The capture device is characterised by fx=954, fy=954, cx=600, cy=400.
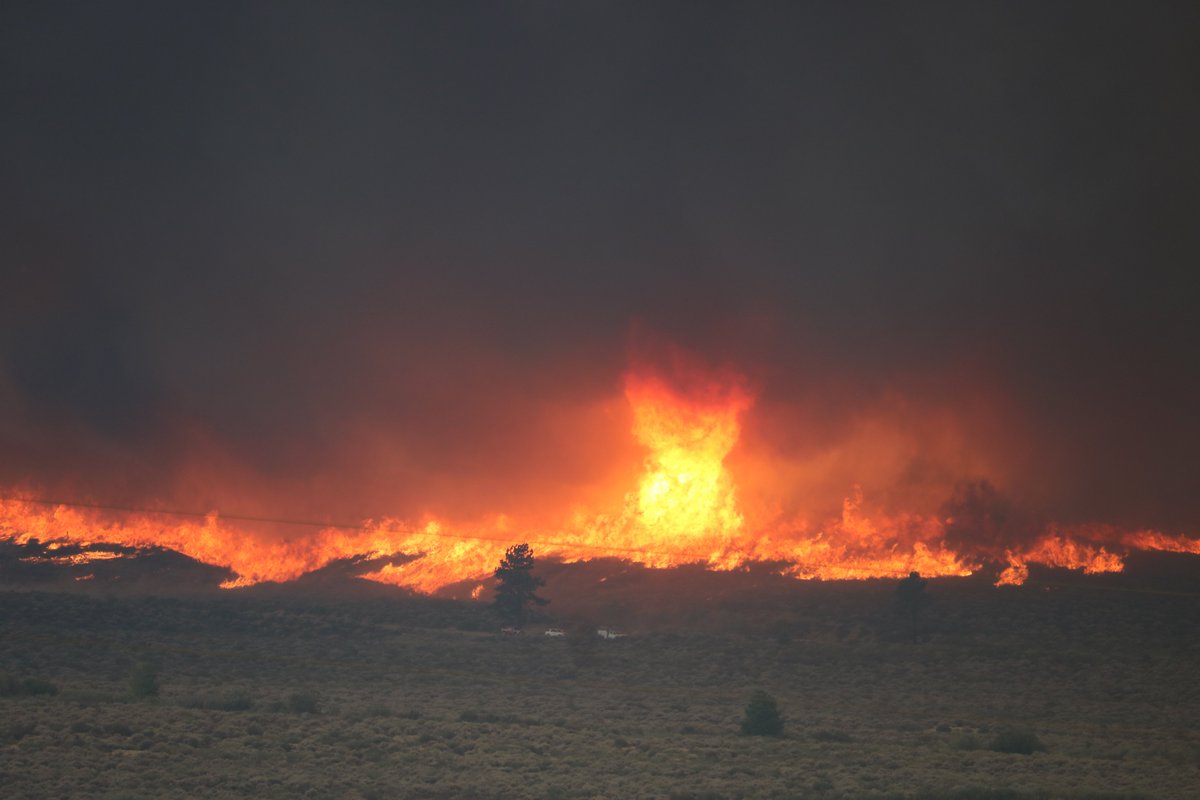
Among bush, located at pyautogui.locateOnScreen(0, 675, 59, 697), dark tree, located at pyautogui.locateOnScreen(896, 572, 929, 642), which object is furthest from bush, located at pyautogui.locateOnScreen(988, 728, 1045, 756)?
bush, located at pyautogui.locateOnScreen(0, 675, 59, 697)

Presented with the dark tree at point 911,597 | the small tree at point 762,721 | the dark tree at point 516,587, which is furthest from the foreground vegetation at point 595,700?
the dark tree at point 516,587

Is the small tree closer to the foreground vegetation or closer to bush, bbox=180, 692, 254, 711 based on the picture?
the foreground vegetation

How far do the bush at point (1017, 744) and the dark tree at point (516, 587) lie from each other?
64382 millimetres

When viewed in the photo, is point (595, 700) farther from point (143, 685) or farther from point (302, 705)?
point (143, 685)

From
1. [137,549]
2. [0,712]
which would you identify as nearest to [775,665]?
[0,712]

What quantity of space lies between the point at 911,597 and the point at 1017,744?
50250 millimetres

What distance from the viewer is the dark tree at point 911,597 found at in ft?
331

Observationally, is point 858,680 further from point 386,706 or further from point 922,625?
point 386,706

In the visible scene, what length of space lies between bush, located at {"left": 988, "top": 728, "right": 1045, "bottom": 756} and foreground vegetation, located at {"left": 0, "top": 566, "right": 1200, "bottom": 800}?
0.13 m

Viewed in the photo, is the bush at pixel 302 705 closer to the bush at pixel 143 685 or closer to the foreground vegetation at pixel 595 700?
the foreground vegetation at pixel 595 700

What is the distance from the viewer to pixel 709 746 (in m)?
50.7

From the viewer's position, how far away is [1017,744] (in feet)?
→ 172

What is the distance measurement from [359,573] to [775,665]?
6892cm

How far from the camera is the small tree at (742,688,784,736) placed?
177ft
